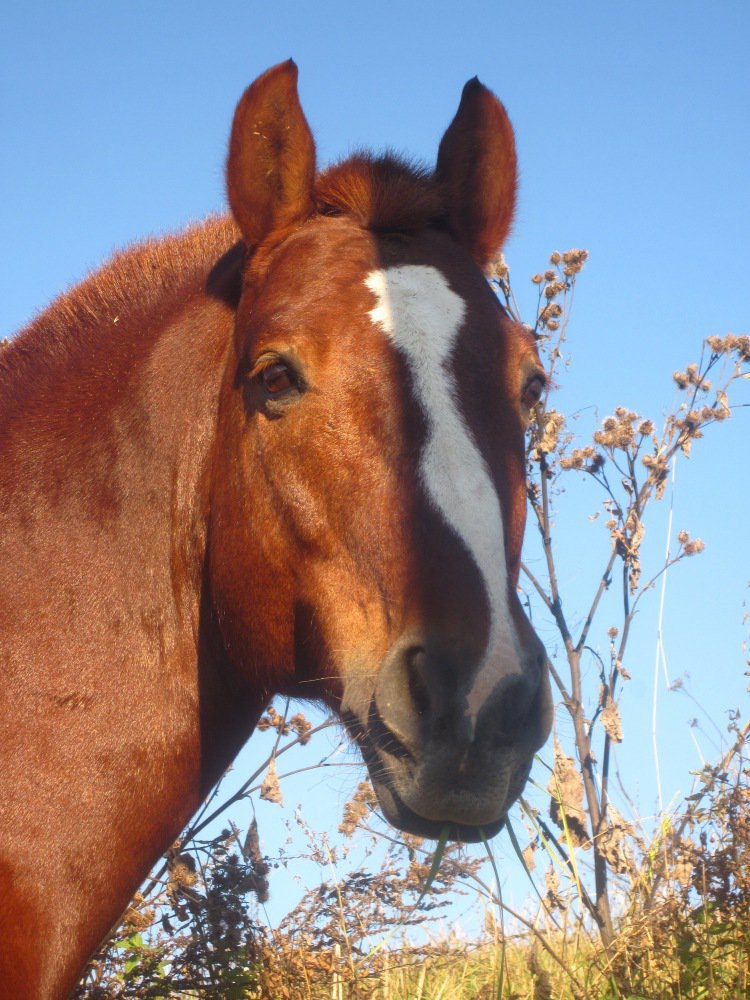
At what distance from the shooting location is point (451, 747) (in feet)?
7.59

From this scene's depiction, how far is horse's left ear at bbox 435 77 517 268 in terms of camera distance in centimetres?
367

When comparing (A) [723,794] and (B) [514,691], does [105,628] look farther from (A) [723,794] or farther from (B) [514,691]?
(A) [723,794]

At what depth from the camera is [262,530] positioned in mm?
2996

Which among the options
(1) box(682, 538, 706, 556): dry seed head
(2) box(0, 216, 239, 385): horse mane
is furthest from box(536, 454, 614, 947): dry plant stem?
(2) box(0, 216, 239, 385): horse mane

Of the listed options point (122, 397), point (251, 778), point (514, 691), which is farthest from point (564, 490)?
point (514, 691)

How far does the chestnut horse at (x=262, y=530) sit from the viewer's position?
245 centimetres

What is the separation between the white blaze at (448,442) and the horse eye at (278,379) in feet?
0.95

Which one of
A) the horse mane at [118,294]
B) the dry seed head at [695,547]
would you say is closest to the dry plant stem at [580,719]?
the dry seed head at [695,547]

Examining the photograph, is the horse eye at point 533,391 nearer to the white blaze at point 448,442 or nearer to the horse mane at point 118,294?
the white blaze at point 448,442

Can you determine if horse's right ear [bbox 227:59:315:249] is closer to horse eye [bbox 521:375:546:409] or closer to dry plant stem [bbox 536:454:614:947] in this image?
horse eye [bbox 521:375:546:409]

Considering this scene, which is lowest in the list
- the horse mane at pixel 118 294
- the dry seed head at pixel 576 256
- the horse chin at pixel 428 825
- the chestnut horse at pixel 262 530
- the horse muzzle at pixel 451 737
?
the horse chin at pixel 428 825

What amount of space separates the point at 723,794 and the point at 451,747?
178 centimetres

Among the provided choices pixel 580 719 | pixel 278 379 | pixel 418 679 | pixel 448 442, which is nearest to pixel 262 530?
pixel 278 379

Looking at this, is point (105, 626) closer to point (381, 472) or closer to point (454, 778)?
point (381, 472)
